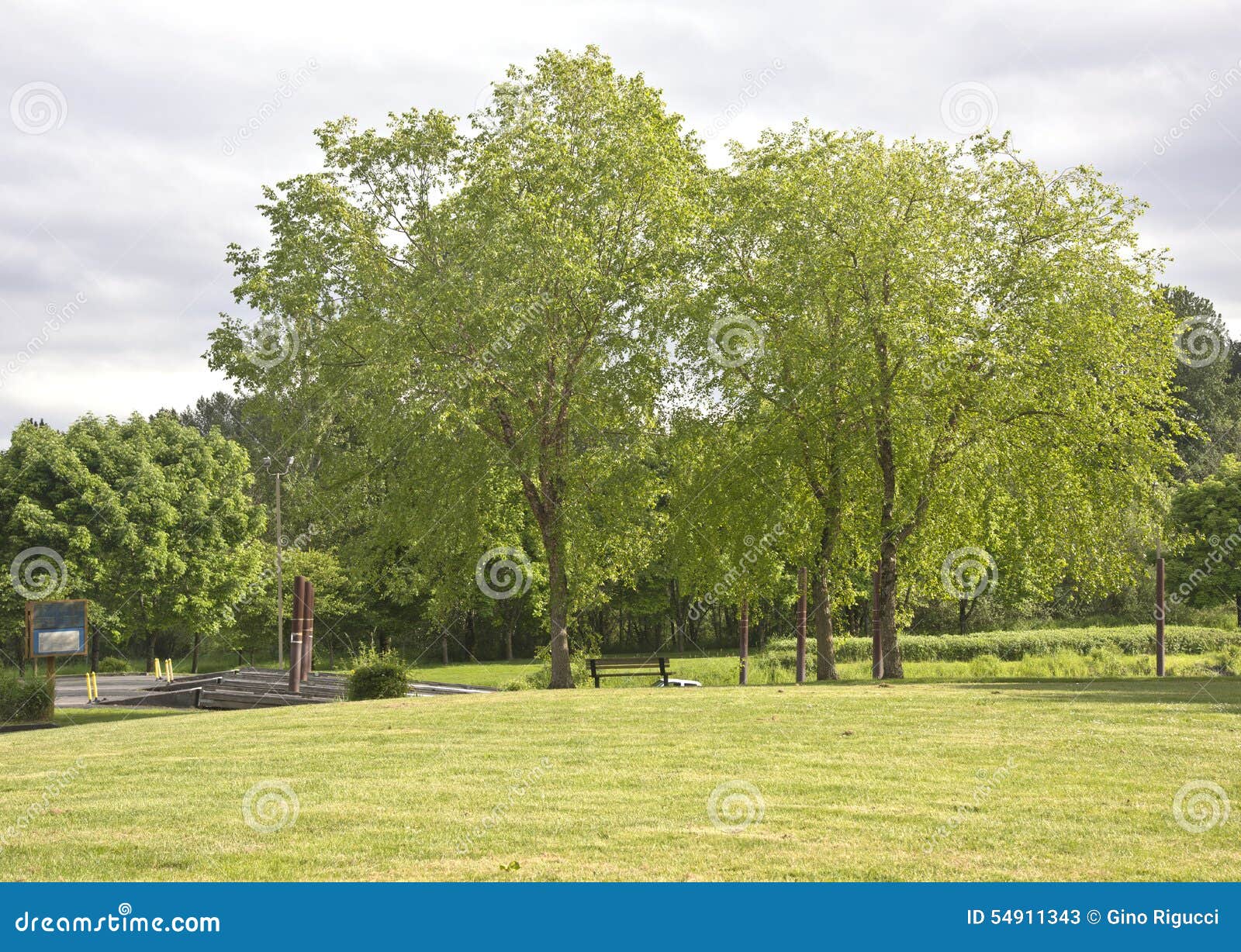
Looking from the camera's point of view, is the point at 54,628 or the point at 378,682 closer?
the point at 378,682

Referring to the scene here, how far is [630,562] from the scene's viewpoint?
2853cm

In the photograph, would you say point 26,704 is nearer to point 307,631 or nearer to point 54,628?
point 54,628

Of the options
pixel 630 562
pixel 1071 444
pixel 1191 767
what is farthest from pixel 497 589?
pixel 1191 767

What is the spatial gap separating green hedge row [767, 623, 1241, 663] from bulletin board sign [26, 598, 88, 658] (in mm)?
23274

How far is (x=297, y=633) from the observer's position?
84.5 feet

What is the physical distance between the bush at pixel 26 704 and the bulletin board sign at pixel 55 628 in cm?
114

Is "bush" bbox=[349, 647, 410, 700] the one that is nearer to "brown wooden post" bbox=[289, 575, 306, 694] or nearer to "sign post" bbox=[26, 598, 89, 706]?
"brown wooden post" bbox=[289, 575, 306, 694]

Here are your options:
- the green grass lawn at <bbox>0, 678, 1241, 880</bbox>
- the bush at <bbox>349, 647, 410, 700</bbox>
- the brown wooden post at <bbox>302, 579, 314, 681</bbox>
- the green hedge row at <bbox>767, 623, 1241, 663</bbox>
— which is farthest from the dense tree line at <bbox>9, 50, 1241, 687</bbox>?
the green hedge row at <bbox>767, 623, 1241, 663</bbox>

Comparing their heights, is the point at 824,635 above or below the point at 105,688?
above

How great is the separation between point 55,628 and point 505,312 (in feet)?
40.4

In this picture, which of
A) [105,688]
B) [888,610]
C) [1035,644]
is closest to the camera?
[888,610]

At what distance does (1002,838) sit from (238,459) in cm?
4793

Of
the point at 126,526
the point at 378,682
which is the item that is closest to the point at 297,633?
the point at 378,682

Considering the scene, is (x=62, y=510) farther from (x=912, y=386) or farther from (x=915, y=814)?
(x=915, y=814)
